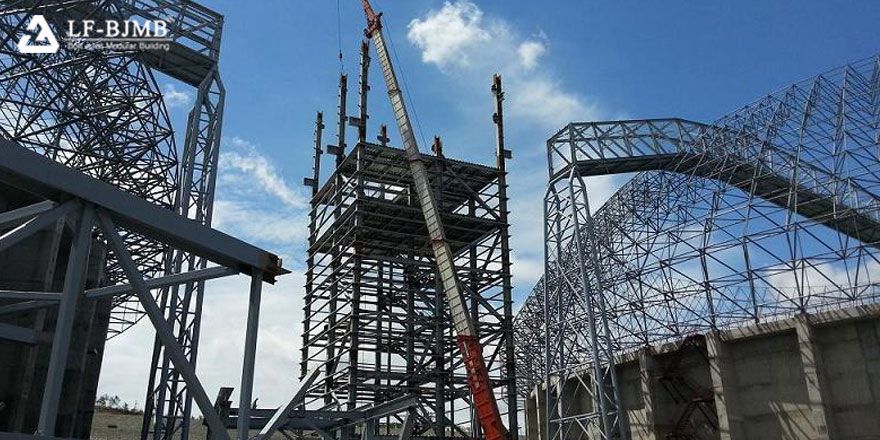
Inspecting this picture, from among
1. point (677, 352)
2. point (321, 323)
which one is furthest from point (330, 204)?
point (677, 352)

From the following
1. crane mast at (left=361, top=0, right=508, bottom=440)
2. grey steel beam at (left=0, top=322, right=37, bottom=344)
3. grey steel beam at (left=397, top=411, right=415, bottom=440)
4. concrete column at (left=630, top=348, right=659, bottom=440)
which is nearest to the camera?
grey steel beam at (left=0, top=322, right=37, bottom=344)

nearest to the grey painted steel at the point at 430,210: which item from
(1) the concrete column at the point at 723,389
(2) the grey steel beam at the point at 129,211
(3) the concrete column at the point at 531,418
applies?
(1) the concrete column at the point at 723,389

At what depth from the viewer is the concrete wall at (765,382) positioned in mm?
27266

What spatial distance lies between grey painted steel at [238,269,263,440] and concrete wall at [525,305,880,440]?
76.1 feet

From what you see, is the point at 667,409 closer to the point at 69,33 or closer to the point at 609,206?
the point at 609,206

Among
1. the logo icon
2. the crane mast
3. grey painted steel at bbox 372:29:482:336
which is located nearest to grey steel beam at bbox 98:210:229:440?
the crane mast

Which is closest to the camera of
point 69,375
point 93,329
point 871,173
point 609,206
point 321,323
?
point 69,375

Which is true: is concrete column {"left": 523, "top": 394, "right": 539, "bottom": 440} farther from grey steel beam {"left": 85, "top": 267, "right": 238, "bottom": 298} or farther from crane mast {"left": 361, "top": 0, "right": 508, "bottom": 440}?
grey steel beam {"left": 85, "top": 267, "right": 238, "bottom": 298}

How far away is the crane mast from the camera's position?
86.9 ft

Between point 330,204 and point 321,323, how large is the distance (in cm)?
625

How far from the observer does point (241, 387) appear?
12211 millimetres

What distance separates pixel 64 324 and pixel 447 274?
70.3ft

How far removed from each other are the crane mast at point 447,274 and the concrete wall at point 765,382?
25.3ft

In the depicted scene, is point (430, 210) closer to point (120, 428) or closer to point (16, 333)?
point (16, 333)
